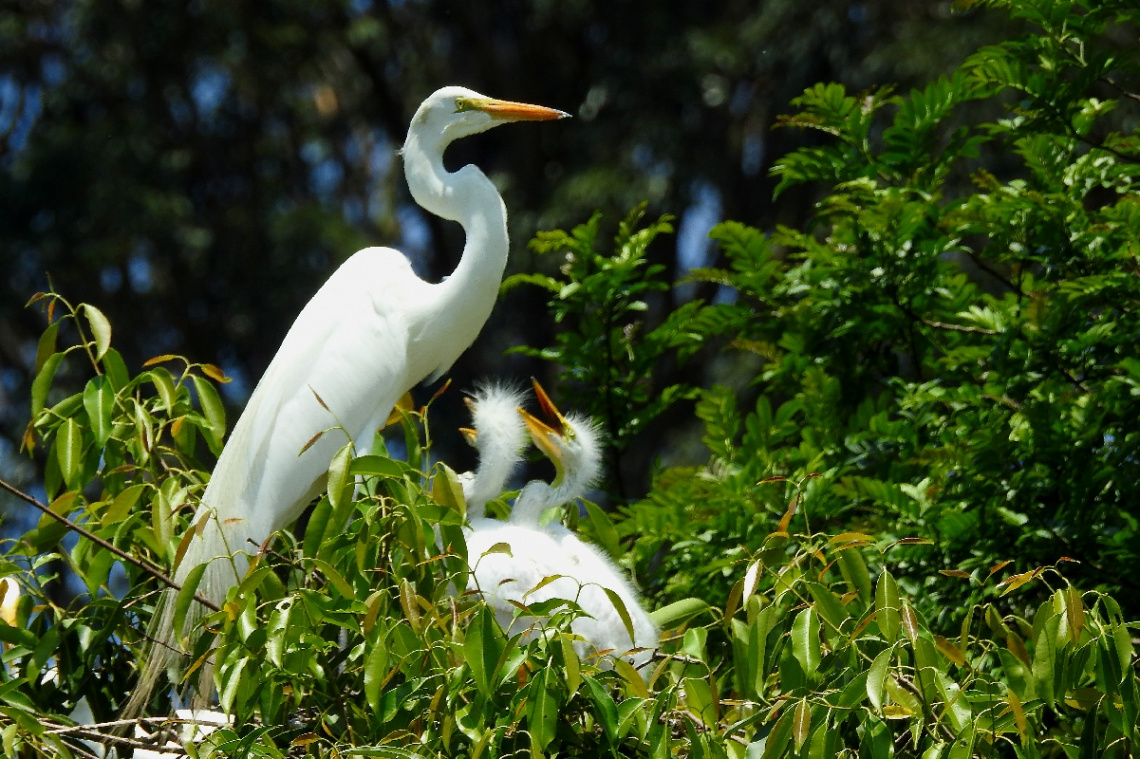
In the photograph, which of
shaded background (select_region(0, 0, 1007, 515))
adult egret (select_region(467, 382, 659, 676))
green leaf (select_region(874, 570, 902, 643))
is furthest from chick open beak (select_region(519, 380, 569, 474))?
shaded background (select_region(0, 0, 1007, 515))

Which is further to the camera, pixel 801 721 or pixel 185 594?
pixel 185 594

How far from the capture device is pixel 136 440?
243 cm

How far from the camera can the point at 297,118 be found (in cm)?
1008

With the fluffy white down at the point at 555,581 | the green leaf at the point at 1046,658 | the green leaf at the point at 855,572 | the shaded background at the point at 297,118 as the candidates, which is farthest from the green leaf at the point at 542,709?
the shaded background at the point at 297,118

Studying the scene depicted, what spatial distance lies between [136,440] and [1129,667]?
1.61m

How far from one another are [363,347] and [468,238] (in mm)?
331

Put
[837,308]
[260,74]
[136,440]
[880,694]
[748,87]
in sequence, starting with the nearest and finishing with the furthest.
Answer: [880,694], [136,440], [837,308], [748,87], [260,74]

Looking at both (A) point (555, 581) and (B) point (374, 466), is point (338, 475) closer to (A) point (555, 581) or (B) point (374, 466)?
(B) point (374, 466)

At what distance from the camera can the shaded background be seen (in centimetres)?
822

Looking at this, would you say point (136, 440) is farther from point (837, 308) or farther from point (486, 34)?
point (486, 34)

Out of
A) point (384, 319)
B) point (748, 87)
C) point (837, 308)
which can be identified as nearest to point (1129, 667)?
point (837, 308)

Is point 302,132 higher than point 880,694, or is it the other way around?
point 880,694

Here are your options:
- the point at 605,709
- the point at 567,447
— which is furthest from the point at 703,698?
the point at 567,447

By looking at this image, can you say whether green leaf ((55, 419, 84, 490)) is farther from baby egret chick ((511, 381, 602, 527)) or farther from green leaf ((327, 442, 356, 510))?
baby egret chick ((511, 381, 602, 527))
